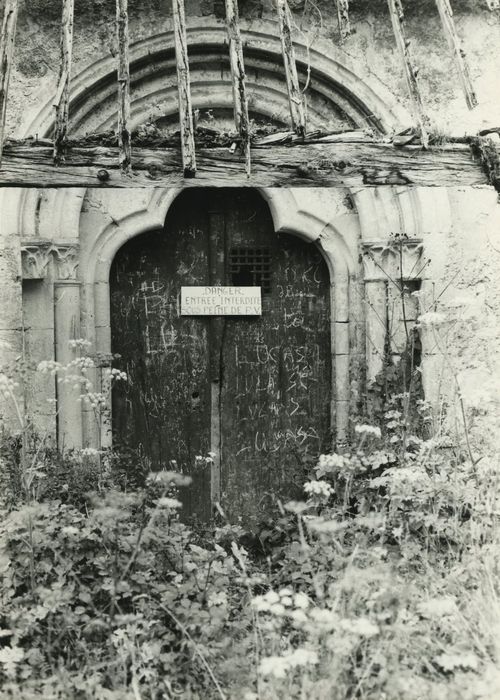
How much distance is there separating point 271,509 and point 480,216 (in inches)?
96.6

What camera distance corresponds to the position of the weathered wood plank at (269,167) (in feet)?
12.6

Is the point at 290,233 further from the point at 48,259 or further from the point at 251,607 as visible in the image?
the point at 251,607

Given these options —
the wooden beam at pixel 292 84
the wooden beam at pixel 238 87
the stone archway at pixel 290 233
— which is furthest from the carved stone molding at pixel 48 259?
the wooden beam at pixel 292 84

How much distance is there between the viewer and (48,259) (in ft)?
16.2

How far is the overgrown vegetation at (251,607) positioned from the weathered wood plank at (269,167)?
37.6 inches

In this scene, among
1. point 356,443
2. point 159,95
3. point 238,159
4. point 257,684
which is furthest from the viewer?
point 159,95

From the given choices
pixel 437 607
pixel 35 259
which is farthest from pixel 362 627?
pixel 35 259

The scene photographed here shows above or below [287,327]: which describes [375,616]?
below

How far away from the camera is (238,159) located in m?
Result: 3.93

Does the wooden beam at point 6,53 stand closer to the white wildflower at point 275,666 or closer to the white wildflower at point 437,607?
the white wildflower at point 275,666

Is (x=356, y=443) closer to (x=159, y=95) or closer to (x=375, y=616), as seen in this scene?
(x=375, y=616)

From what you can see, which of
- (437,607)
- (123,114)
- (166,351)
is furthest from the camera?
(166,351)

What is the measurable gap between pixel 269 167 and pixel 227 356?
1849 millimetres

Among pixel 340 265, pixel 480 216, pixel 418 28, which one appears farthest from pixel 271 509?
pixel 418 28
